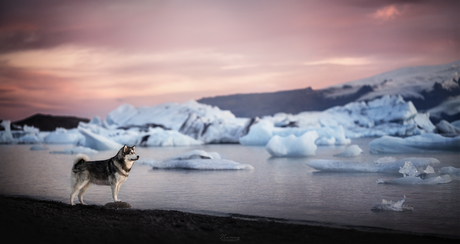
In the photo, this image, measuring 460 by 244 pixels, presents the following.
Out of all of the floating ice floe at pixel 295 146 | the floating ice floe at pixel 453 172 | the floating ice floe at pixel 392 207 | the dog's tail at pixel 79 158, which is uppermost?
the floating ice floe at pixel 295 146

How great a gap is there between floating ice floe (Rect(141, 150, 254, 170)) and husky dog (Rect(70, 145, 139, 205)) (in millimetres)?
6586

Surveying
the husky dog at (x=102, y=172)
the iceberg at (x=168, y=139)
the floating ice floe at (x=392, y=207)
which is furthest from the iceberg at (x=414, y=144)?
the iceberg at (x=168, y=139)

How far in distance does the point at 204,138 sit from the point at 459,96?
44905mm

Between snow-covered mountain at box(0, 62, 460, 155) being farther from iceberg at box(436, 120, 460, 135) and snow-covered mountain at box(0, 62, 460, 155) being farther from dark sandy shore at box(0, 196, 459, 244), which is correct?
dark sandy shore at box(0, 196, 459, 244)

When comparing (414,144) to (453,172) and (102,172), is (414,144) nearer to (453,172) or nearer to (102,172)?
(453,172)

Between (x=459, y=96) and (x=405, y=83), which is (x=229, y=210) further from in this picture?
(x=405, y=83)

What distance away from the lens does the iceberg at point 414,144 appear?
1794 centimetres

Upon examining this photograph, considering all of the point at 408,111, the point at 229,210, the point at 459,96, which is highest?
the point at 459,96

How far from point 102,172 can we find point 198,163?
22.5ft

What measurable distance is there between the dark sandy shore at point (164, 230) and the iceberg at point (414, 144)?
15045 millimetres

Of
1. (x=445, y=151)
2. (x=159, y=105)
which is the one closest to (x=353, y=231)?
(x=445, y=151)

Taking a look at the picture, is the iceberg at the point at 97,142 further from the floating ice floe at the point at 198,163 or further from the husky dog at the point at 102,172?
the husky dog at the point at 102,172

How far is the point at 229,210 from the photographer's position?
18.0ft

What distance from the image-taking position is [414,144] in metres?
18.0
